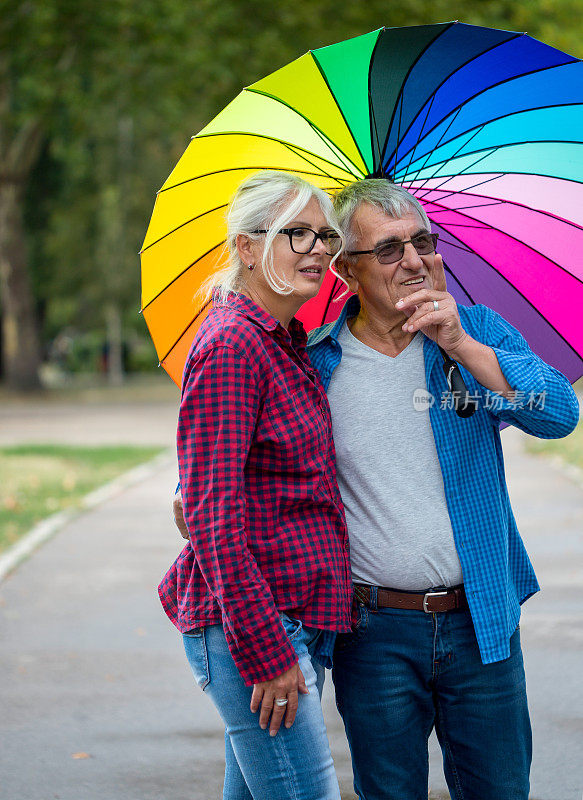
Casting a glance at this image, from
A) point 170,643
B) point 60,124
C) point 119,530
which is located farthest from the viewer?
point 60,124

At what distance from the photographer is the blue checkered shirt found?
2820 mm

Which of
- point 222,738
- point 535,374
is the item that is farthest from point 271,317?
point 222,738

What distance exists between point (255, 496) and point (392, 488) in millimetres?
478

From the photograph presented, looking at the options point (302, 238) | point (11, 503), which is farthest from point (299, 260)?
point (11, 503)

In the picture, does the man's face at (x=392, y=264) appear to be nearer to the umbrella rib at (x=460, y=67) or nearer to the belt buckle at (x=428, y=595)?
the umbrella rib at (x=460, y=67)

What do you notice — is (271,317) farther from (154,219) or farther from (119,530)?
(119,530)

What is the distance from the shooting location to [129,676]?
5832 millimetres

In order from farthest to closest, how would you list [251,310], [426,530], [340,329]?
[340,329] → [426,530] → [251,310]

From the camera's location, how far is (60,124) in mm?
28922

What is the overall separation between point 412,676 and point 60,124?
91.8ft

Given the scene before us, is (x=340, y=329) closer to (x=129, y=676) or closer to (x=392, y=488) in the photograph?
(x=392, y=488)

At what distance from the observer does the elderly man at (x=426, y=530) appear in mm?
2852

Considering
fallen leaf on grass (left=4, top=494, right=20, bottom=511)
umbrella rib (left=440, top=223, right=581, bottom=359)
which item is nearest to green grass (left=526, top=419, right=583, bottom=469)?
fallen leaf on grass (left=4, top=494, right=20, bottom=511)

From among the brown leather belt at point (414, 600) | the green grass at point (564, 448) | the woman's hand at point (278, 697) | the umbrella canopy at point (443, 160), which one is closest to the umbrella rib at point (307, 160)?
the umbrella canopy at point (443, 160)
